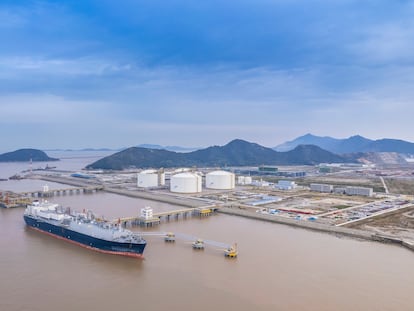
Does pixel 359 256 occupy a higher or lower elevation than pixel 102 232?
lower

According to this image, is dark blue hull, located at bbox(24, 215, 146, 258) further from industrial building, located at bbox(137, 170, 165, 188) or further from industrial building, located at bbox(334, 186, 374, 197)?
industrial building, located at bbox(334, 186, 374, 197)

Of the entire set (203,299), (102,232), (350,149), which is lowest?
(203,299)

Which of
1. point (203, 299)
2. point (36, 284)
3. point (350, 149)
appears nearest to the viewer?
point (203, 299)

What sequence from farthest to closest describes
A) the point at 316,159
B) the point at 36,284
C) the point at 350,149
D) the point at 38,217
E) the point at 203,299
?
the point at 350,149, the point at 316,159, the point at 38,217, the point at 36,284, the point at 203,299

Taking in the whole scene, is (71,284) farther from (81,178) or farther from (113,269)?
(81,178)

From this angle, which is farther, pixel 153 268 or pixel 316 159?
pixel 316 159

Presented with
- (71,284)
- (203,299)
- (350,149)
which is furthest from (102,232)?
(350,149)

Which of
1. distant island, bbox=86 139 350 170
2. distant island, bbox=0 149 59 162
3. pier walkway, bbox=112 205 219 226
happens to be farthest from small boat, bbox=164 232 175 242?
distant island, bbox=0 149 59 162
